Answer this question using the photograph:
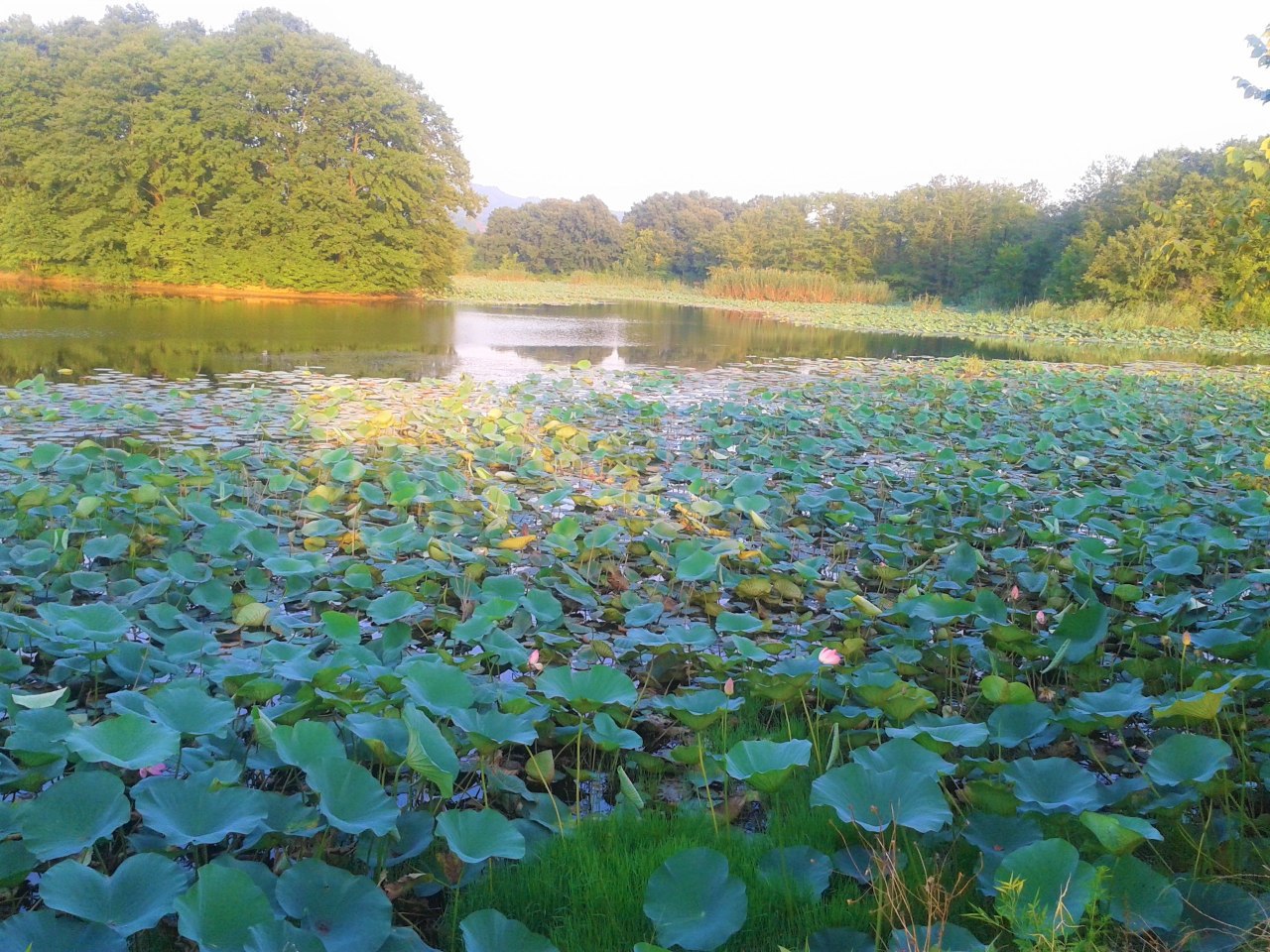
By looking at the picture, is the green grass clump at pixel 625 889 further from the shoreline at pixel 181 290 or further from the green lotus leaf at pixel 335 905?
the shoreline at pixel 181 290

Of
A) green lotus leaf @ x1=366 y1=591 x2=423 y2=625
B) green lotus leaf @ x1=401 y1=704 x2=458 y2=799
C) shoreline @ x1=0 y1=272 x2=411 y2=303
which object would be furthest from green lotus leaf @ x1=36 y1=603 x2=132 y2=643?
shoreline @ x1=0 y1=272 x2=411 y2=303

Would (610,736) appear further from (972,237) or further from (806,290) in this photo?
(972,237)

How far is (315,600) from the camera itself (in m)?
2.09

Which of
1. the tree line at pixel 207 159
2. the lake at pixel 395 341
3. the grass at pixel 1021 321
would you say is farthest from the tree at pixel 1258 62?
the tree line at pixel 207 159

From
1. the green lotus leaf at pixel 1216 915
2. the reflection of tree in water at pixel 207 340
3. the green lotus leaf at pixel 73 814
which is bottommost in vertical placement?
the green lotus leaf at pixel 1216 915

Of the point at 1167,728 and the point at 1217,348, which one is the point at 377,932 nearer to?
the point at 1167,728

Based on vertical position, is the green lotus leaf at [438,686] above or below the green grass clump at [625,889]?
above

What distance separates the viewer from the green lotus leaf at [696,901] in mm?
950

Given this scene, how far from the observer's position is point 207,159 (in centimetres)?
1730

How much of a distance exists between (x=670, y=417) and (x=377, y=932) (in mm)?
4366

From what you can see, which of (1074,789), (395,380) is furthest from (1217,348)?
(1074,789)

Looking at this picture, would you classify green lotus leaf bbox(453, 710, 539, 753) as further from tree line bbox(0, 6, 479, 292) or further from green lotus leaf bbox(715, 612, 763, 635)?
tree line bbox(0, 6, 479, 292)

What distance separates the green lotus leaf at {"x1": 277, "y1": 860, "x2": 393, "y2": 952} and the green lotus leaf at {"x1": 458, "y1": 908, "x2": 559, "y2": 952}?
0.10 meters

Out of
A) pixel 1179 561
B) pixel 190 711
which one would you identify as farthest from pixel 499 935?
pixel 1179 561
